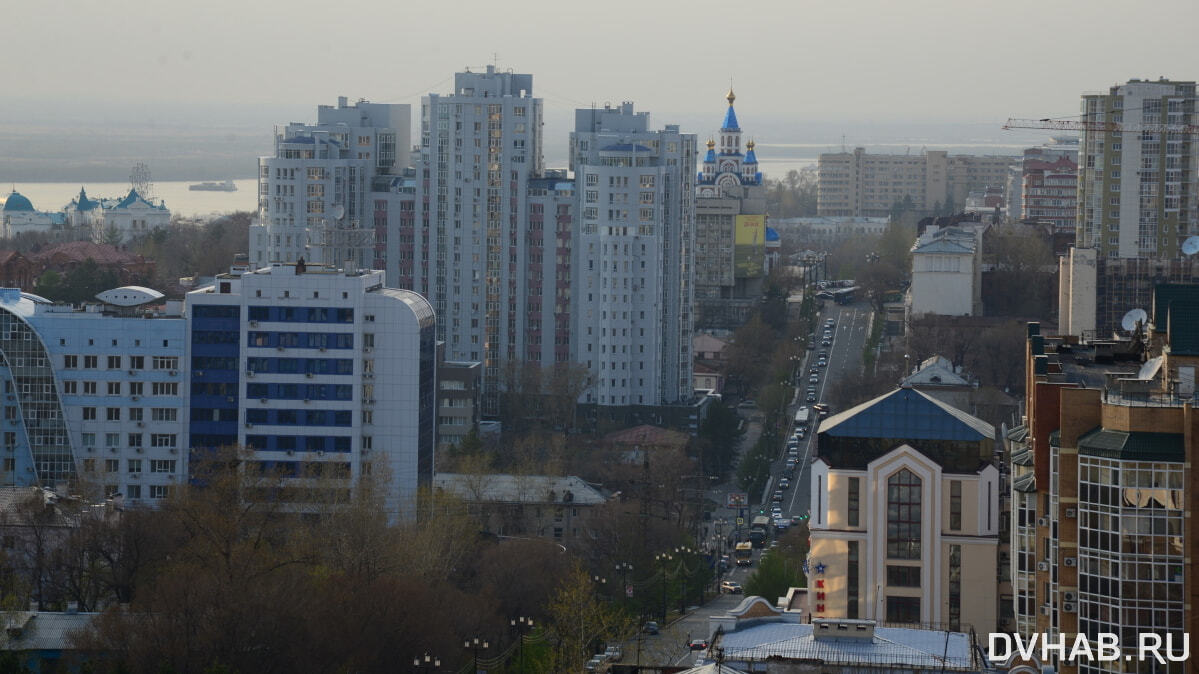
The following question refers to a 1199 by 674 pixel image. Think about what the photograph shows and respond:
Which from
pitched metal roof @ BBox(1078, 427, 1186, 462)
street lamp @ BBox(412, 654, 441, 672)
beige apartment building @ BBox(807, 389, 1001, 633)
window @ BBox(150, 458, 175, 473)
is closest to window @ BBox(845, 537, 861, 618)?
beige apartment building @ BBox(807, 389, 1001, 633)

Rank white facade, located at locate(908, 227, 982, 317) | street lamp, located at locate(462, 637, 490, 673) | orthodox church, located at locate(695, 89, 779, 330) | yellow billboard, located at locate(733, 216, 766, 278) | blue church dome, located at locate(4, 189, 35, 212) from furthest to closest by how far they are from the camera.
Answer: blue church dome, located at locate(4, 189, 35, 212), yellow billboard, located at locate(733, 216, 766, 278), orthodox church, located at locate(695, 89, 779, 330), white facade, located at locate(908, 227, 982, 317), street lamp, located at locate(462, 637, 490, 673)

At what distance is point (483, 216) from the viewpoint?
95438mm

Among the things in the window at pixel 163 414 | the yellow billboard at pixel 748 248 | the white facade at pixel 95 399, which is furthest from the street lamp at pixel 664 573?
the yellow billboard at pixel 748 248

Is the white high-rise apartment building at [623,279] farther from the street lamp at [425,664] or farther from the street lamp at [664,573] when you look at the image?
the street lamp at [425,664]

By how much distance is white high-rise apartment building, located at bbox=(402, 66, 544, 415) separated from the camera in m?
94.8

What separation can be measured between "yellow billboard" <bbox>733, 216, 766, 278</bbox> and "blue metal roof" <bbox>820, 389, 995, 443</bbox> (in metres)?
86.6

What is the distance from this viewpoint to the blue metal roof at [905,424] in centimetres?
4172

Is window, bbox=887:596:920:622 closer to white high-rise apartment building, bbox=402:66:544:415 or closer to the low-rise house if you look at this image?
the low-rise house

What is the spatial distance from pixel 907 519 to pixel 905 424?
1641mm

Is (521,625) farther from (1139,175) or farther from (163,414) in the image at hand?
(1139,175)

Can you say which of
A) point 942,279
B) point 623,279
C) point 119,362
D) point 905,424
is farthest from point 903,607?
point 942,279

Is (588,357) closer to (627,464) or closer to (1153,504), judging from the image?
(627,464)

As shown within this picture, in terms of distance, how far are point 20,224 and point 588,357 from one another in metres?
91.2

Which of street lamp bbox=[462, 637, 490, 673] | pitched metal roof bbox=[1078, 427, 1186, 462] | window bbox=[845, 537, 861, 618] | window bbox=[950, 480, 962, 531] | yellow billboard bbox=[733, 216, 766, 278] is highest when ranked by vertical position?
yellow billboard bbox=[733, 216, 766, 278]
